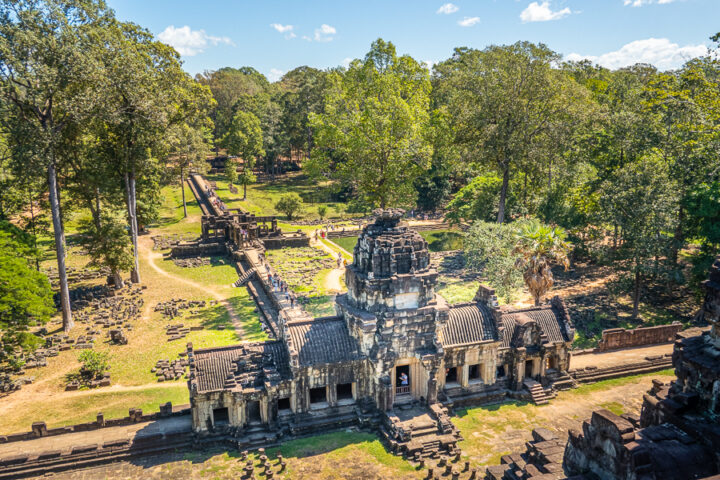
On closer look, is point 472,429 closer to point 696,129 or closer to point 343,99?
point 696,129

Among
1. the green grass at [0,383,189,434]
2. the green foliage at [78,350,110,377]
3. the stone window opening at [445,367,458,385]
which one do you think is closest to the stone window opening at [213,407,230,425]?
the green grass at [0,383,189,434]

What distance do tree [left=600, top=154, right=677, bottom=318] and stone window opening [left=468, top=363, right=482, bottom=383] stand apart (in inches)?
600

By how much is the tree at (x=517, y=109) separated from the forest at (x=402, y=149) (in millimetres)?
136

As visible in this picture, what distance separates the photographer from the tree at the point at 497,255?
124 feet

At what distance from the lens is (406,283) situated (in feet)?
84.7

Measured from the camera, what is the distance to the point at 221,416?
2559 cm

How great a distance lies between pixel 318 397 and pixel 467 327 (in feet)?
29.1

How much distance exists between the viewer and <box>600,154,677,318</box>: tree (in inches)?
1393

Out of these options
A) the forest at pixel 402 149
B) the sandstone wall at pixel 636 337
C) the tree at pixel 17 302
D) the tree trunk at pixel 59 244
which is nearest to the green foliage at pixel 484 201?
the forest at pixel 402 149

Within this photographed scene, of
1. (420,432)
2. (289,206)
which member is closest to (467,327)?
(420,432)

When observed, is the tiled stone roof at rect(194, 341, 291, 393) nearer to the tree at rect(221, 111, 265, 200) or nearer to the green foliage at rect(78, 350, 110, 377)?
the green foliage at rect(78, 350, 110, 377)

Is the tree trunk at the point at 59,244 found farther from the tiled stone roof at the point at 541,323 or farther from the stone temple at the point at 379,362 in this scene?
the tiled stone roof at the point at 541,323

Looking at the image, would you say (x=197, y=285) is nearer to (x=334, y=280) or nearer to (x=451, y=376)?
(x=334, y=280)

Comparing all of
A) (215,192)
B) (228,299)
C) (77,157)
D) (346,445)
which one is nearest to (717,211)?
(346,445)
